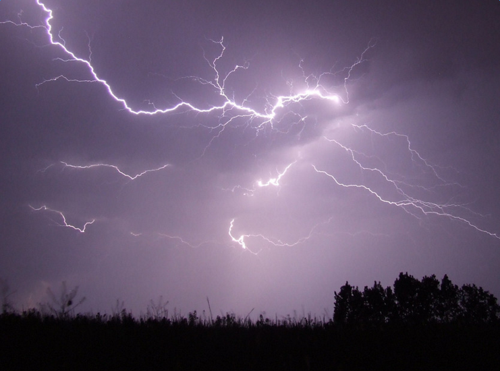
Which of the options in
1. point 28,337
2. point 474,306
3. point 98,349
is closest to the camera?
point 98,349

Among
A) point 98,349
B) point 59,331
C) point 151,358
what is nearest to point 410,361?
point 151,358

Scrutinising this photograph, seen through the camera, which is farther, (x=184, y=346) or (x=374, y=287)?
(x=374, y=287)

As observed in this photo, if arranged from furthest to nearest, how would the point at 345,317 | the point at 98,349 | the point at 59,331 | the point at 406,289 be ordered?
the point at 406,289
the point at 345,317
the point at 59,331
the point at 98,349

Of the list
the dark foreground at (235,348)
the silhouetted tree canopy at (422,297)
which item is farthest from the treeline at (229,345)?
the silhouetted tree canopy at (422,297)

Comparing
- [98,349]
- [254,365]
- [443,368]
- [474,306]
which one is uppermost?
[98,349]

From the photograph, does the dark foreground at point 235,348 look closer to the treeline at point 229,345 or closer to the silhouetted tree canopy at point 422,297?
the treeline at point 229,345

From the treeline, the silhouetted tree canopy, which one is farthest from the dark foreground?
the silhouetted tree canopy

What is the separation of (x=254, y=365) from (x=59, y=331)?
208cm

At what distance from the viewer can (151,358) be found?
8.21 ft

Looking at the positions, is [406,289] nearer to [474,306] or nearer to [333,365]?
[474,306]

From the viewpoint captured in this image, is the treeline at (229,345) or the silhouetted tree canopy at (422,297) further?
the silhouetted tree canopy at (422,297)

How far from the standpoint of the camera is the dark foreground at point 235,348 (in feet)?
7.93

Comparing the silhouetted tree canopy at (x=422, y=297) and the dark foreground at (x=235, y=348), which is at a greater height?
the dark foreground at (x=235, y=348)

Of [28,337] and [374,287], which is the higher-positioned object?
[28,337]
